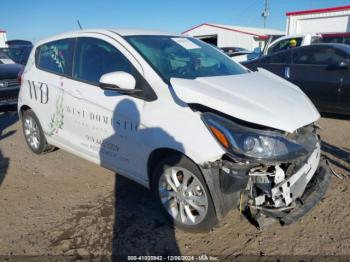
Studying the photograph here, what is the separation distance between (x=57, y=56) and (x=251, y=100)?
271 cm

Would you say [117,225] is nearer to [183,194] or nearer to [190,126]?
[183,194]

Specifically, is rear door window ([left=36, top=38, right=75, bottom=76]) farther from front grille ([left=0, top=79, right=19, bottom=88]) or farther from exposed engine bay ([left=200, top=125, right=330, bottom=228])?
front grille ([left=0, top=79, right=19, bottom=88])

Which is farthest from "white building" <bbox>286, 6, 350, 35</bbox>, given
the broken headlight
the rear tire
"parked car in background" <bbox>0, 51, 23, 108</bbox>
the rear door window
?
the broken headlight

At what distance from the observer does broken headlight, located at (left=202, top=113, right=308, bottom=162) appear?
94.6 inches

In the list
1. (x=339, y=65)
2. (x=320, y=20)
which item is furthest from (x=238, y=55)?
(x=320, y=20)

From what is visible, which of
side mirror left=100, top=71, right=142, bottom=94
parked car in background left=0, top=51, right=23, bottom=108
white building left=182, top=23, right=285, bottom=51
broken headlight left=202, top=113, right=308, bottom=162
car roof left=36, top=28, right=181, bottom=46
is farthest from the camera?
white building left=182, top=23, right=285, bottom=51

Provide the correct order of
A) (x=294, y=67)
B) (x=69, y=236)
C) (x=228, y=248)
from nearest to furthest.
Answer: (x=228, y=248) → (x=69, y=236) → (x=294, y=67)

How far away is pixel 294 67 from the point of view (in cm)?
657

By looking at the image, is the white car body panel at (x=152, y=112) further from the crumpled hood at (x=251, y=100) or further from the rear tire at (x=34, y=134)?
the rear tire at (x=34, y=134)

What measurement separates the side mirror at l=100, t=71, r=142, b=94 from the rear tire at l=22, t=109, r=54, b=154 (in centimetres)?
214

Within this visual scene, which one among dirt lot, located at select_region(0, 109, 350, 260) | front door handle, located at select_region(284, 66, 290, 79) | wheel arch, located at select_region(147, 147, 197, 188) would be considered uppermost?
front door handle, located at select_region(284, 66, 290, 79)

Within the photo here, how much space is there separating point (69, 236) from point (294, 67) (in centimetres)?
543

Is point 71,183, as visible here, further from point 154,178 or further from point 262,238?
point 262,238

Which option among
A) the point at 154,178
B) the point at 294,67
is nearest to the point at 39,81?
the point at 154,178
